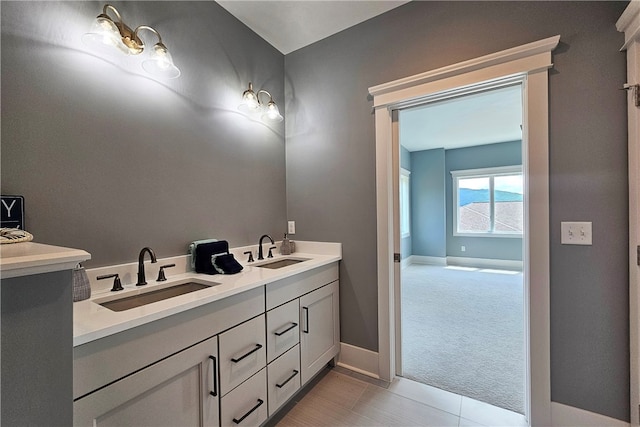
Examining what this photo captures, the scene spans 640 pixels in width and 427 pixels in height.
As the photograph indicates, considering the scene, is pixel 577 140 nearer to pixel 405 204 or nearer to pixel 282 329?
pixel 282 329

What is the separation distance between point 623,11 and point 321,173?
73.5 inches

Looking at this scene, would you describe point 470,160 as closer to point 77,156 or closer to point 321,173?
point 321,173

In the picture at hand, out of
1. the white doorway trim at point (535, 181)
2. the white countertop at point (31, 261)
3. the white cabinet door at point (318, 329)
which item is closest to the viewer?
the white countertop at point (31, 261)

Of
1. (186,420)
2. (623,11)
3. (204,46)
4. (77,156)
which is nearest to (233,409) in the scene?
(186,420)

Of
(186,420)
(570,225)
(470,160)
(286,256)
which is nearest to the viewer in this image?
(186,420)

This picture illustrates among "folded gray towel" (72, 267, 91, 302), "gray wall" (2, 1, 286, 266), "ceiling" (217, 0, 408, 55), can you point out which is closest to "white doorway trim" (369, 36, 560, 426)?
"ceiling" (217, 0, 408, 55)

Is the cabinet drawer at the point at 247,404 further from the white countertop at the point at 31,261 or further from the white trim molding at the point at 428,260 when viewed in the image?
the white trim molding at the point at 428,260

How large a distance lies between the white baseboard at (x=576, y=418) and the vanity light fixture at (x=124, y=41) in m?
2.82

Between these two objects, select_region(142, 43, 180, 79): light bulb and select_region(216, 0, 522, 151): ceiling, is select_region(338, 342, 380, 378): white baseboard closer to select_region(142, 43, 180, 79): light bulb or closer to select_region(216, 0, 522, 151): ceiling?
select_region(216, 0, 522, 151): ceiling

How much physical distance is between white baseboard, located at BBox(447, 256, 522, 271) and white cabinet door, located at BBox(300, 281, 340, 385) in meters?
5.00

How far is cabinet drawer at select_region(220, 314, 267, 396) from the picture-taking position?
121cm

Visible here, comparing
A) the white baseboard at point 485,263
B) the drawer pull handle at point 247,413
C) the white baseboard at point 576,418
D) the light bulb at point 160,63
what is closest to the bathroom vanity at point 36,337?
the drawer pull handle at point 247,413

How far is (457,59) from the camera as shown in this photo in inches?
67.0

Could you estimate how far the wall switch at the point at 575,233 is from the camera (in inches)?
54.6
